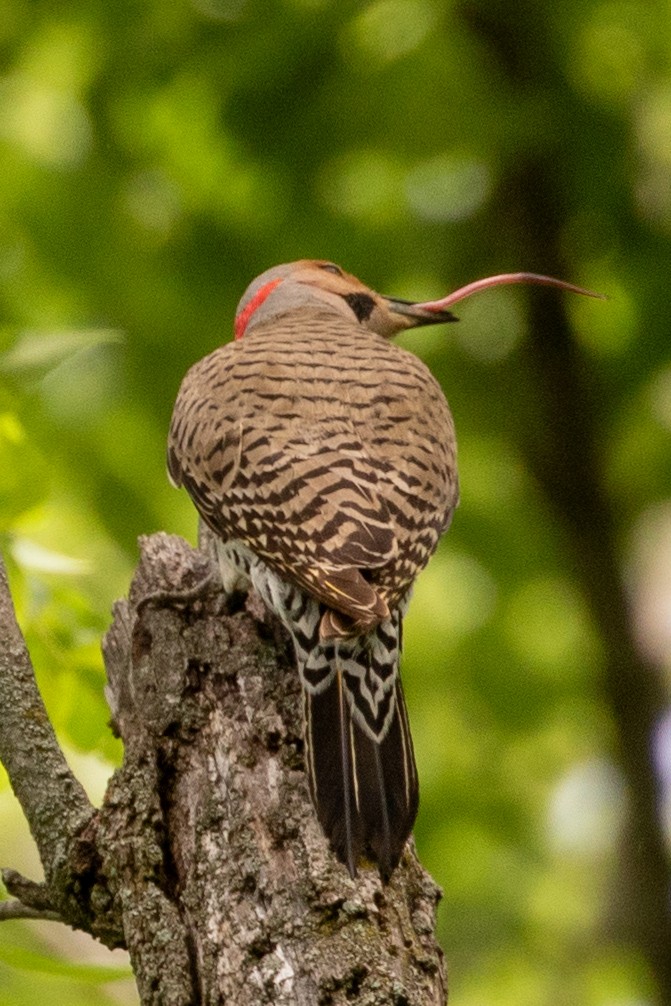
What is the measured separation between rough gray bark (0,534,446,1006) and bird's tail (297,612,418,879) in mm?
62

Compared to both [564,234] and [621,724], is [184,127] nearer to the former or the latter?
[564,234]

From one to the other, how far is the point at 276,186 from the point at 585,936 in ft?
11.5

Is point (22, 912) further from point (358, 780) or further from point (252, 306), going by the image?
point (252, 306)

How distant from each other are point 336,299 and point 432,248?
0.52m

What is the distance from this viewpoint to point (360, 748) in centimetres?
315

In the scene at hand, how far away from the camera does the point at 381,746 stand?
3180 mm

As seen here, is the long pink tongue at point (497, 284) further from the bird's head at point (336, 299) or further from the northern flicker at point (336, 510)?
the northern flicker at point (336, 510)

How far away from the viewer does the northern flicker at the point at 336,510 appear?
3.10 m

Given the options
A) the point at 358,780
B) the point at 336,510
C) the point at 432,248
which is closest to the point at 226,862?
the point at 358,780

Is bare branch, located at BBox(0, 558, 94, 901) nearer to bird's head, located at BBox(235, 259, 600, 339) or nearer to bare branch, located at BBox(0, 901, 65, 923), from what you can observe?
bare branch, located at BBox(0, 901, 65, 923)

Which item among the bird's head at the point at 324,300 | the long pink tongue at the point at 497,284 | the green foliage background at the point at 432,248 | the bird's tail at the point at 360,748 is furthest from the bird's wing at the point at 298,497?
the long pink tongue at the point at 497,284

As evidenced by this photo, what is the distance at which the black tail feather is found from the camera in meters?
2.83

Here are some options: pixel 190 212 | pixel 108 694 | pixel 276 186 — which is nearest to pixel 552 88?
pixel 276 186

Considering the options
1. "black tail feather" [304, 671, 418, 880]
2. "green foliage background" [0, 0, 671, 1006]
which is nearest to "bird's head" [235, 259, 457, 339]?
"green foliage background" [0, 0, 671, 1006]
